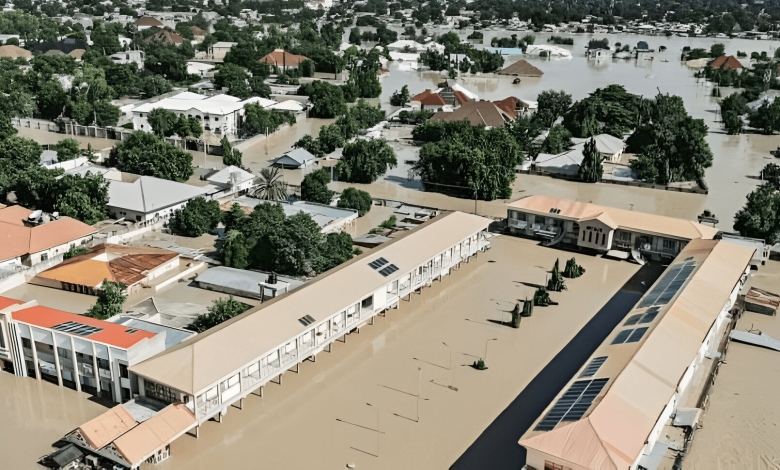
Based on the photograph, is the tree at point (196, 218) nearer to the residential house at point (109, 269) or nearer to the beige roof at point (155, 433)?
the residential house at point (109, 269)

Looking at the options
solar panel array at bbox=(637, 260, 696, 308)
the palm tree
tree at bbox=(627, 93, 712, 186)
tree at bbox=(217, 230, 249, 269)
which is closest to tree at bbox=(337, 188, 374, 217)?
the palm tree

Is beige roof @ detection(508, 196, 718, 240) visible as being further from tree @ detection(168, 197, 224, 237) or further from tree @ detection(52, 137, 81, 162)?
tree @ detection(52, 137, 81, 162)

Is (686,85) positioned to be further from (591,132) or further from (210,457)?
(210,457)

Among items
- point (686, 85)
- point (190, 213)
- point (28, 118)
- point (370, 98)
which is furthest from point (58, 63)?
point (686, 85)

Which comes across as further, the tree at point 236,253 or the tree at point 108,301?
the tree at point 236,253

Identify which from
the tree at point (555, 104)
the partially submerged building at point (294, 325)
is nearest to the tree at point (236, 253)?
the partially submerged building at point (294, 325)
